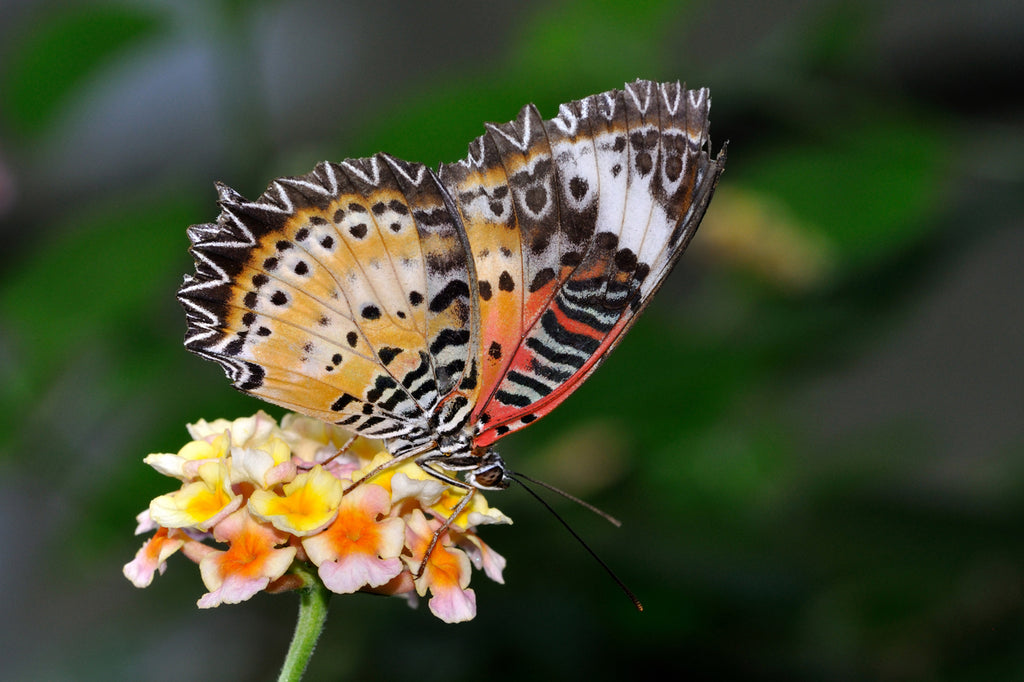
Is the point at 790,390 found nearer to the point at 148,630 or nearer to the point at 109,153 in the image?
the point at 148,630

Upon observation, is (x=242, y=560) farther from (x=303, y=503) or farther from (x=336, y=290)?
(x=336, y=290)

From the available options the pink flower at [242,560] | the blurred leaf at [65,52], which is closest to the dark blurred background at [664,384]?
the blurred leaf at [65,52]

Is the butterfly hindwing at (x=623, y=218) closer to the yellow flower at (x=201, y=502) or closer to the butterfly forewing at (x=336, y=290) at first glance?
the butterfly forewing at (x=336, y=290)

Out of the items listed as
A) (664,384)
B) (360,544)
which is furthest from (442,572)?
(664,384)

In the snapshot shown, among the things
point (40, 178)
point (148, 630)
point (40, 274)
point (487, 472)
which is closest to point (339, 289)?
point (487, 472)

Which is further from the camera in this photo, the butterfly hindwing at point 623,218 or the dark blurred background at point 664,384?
the dark blurred background at point 664,384

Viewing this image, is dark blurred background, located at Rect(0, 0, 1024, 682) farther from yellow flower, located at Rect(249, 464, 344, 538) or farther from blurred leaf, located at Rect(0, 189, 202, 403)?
yellow flower, located at Rect(249, 464, 344, 538)

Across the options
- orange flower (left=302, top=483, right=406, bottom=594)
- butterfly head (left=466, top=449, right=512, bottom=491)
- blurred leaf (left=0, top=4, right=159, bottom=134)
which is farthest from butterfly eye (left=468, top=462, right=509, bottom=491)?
blurred leaf (left=0, top=4, right=159, bottom=134)
